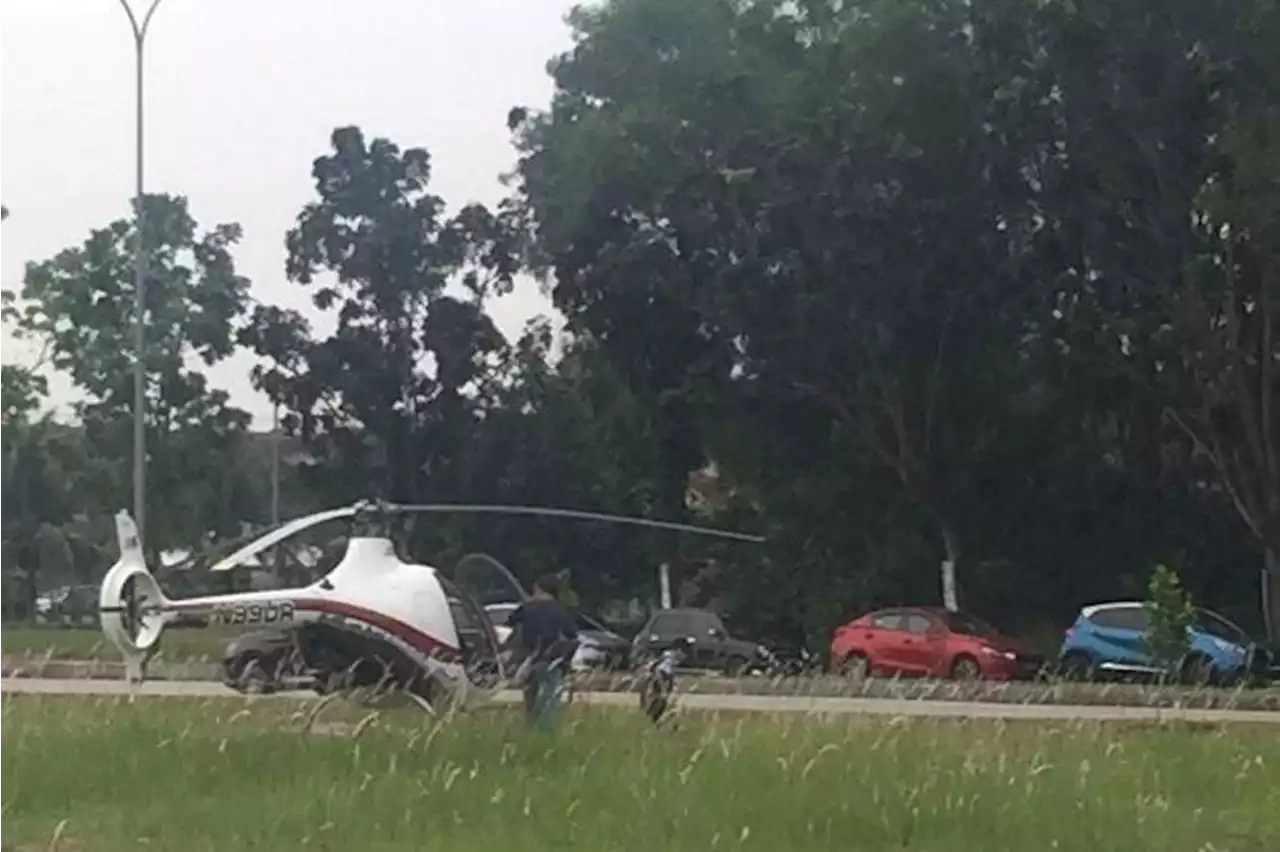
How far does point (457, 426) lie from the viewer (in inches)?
2133

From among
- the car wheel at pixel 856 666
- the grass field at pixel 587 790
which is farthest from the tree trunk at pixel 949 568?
the grass field at pixel 587 790

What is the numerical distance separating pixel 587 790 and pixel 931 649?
24.1m

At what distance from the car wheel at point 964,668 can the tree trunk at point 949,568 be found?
22.3 feet

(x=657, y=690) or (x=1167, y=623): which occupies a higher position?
(x=657, y=690)

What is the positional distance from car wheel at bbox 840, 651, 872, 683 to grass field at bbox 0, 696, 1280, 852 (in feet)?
57.4

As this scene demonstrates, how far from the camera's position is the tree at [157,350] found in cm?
5806

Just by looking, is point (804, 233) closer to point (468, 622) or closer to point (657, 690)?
point (468, 622)

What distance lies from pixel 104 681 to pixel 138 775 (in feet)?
44.7

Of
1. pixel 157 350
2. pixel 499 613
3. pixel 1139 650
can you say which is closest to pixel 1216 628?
pixel 1139 650

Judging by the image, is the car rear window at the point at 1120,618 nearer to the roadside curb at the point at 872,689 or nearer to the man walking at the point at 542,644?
the roadside curb at the point at 872,689

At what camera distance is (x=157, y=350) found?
58531mm

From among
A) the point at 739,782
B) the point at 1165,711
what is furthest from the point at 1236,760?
the point at 1165,711

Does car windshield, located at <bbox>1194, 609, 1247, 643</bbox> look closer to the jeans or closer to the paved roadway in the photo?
the paved roadway

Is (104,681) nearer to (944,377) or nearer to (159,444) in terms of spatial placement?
(944,377)
